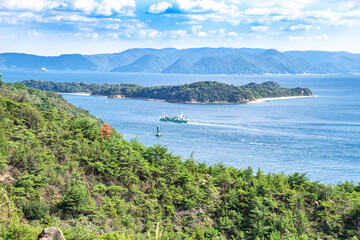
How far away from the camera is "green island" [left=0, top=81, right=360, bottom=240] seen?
15859 mm

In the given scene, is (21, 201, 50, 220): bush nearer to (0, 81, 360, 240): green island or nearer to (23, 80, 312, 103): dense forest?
(0, 81, 360, 240): green island

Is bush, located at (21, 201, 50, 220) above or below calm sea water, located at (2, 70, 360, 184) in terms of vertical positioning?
above

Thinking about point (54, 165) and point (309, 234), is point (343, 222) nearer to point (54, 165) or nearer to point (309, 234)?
point (309, 234)

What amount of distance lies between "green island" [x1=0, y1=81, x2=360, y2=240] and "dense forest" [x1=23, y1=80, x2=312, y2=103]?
125 m

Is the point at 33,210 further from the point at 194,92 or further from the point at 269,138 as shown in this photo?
the point at 194,92

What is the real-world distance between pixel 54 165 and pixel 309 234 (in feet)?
45.6

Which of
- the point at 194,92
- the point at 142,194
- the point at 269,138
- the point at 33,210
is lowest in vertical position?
the point at 269,138

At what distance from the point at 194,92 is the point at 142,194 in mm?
133637

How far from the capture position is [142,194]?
62.0 feet

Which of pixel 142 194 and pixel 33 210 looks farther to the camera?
pixel 142 194

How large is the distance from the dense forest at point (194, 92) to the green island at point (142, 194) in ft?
411

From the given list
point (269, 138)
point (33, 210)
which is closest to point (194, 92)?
point (269, 138)

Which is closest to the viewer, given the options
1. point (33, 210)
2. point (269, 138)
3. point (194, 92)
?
point (33, 210)

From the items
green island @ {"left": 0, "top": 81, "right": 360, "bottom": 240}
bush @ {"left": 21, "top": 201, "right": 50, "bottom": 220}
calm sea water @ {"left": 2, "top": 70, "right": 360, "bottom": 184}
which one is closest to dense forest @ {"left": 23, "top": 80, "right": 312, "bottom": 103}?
calm sea water @ {"left": 2, "top": 70, "right": 360, "bottom": 184}
